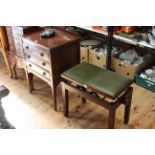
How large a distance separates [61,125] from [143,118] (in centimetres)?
70

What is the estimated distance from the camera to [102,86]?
1.52 meters

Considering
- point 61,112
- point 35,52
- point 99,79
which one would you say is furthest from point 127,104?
point 35,52

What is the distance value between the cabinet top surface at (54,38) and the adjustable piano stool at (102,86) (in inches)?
9.4

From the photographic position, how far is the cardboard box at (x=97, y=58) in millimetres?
2499

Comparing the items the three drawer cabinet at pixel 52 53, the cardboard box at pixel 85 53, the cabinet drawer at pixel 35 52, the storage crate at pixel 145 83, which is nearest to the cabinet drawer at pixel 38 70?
the three drawer cabinet at pixel 52 53

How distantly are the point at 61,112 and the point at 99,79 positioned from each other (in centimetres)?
59

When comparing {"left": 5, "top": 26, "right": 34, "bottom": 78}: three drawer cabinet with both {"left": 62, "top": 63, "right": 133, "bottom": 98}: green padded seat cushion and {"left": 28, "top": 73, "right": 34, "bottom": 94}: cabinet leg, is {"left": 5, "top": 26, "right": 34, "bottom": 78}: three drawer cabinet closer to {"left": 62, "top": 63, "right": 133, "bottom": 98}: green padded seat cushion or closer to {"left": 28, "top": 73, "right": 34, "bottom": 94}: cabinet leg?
{"left": 28, "top": 73, "right": 34, "bottom": 94}: cabinet leg

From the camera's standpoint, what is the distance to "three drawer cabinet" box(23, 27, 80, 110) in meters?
1.74

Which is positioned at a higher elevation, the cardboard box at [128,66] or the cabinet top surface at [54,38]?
the cabinet top surface at [54,38]

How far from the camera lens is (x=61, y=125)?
186 cm

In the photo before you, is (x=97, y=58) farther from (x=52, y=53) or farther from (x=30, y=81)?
(x=52, y=53)

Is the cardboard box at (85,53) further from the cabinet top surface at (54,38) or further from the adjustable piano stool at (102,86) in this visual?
the adjustable piano stool at (102,86)

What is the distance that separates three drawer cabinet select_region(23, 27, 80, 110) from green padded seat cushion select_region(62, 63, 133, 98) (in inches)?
6.1
